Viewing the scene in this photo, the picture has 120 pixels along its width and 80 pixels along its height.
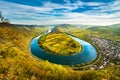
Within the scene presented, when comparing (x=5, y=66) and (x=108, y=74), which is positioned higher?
(x=5, y=66)

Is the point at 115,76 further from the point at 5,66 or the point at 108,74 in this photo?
the point at 5,66

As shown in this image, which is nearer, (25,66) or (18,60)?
(25,66)

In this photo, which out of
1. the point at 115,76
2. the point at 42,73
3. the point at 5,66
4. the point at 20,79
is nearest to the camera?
the point at 20,79

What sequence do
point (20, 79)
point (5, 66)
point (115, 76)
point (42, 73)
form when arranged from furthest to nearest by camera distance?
point (115, 76)
point (42, 73)
point (5, 66)
point (20, 79)

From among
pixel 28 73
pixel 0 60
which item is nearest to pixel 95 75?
pixel 28 73

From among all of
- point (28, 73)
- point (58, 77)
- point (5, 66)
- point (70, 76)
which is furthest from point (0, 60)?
point (70, 76)

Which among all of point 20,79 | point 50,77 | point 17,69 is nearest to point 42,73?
point 50,77

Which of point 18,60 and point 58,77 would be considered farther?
point 18,60

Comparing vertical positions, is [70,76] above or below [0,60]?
below

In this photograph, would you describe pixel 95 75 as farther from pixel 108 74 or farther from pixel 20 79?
pixel 20 79
